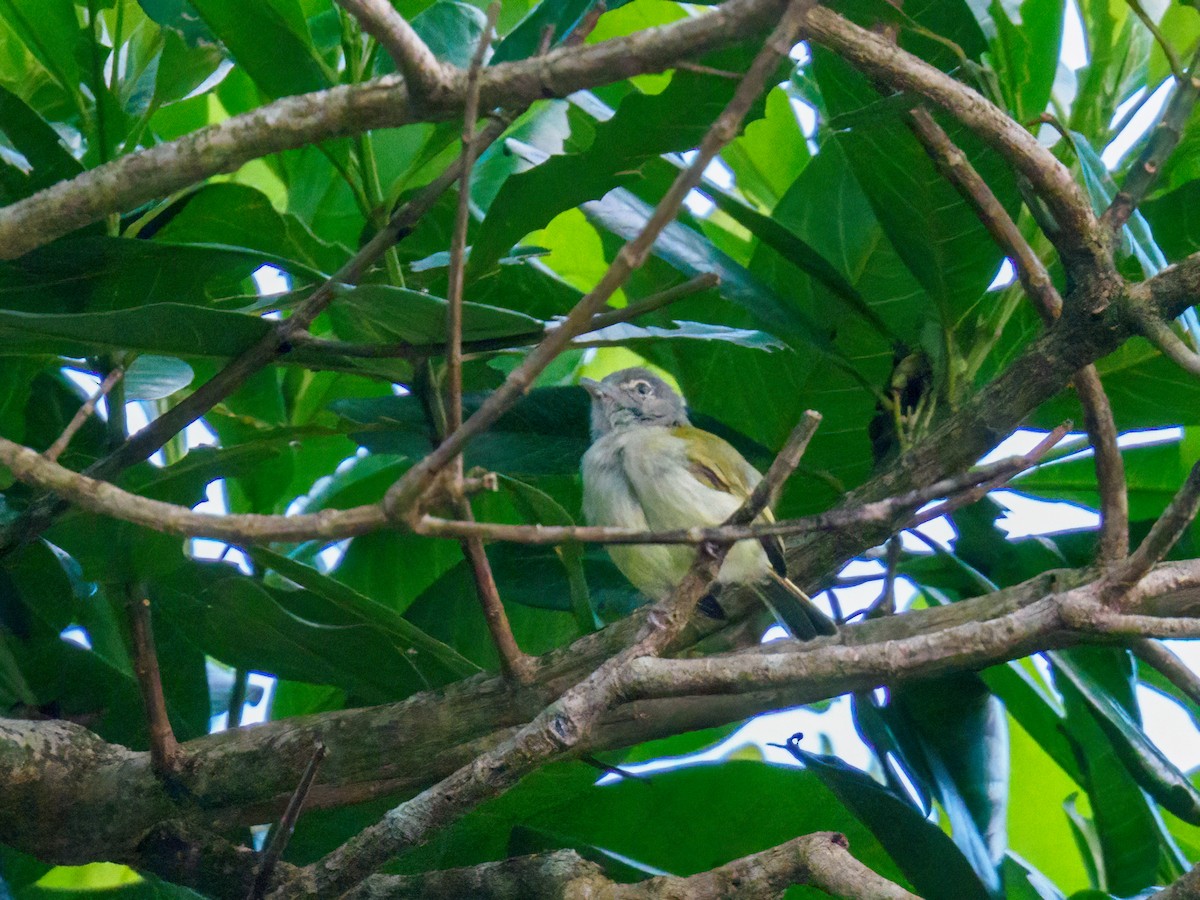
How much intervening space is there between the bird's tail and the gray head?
632 millimetres

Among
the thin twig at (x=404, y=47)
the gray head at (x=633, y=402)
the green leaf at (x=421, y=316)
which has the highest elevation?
the gray head at (x=633, y=402)

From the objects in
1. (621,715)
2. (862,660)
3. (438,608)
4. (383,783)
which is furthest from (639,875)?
(862,660)

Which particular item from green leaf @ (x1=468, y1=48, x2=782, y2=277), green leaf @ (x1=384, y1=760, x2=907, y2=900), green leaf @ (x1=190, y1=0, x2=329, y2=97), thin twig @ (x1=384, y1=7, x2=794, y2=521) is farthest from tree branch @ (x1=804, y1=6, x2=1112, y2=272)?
green leaf @ (x1=384, y1=760, x2=907, y2=900)

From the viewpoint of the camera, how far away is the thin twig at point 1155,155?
1.66 metres

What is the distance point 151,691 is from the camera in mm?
1713

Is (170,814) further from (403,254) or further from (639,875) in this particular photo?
(403,254)

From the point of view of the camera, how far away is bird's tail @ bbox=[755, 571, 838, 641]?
205cm

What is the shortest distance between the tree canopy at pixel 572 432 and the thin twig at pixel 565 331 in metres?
0.20

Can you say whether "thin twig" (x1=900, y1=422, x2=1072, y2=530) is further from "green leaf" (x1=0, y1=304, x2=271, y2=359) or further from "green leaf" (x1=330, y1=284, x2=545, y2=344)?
"green leaf" (x1=0, y1=304, x2=271, y2=359)

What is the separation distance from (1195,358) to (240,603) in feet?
4.52

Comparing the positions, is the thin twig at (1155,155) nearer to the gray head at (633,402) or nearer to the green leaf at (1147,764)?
the green leaf at (1147,764)

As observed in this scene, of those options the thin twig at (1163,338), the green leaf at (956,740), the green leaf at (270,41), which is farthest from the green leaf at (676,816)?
the green leaf at (270,41)

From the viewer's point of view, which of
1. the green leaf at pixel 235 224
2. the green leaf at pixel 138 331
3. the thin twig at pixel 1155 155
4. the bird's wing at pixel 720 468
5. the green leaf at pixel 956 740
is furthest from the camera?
the bird's wing at pixel 720 468

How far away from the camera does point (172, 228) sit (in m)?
2.05
